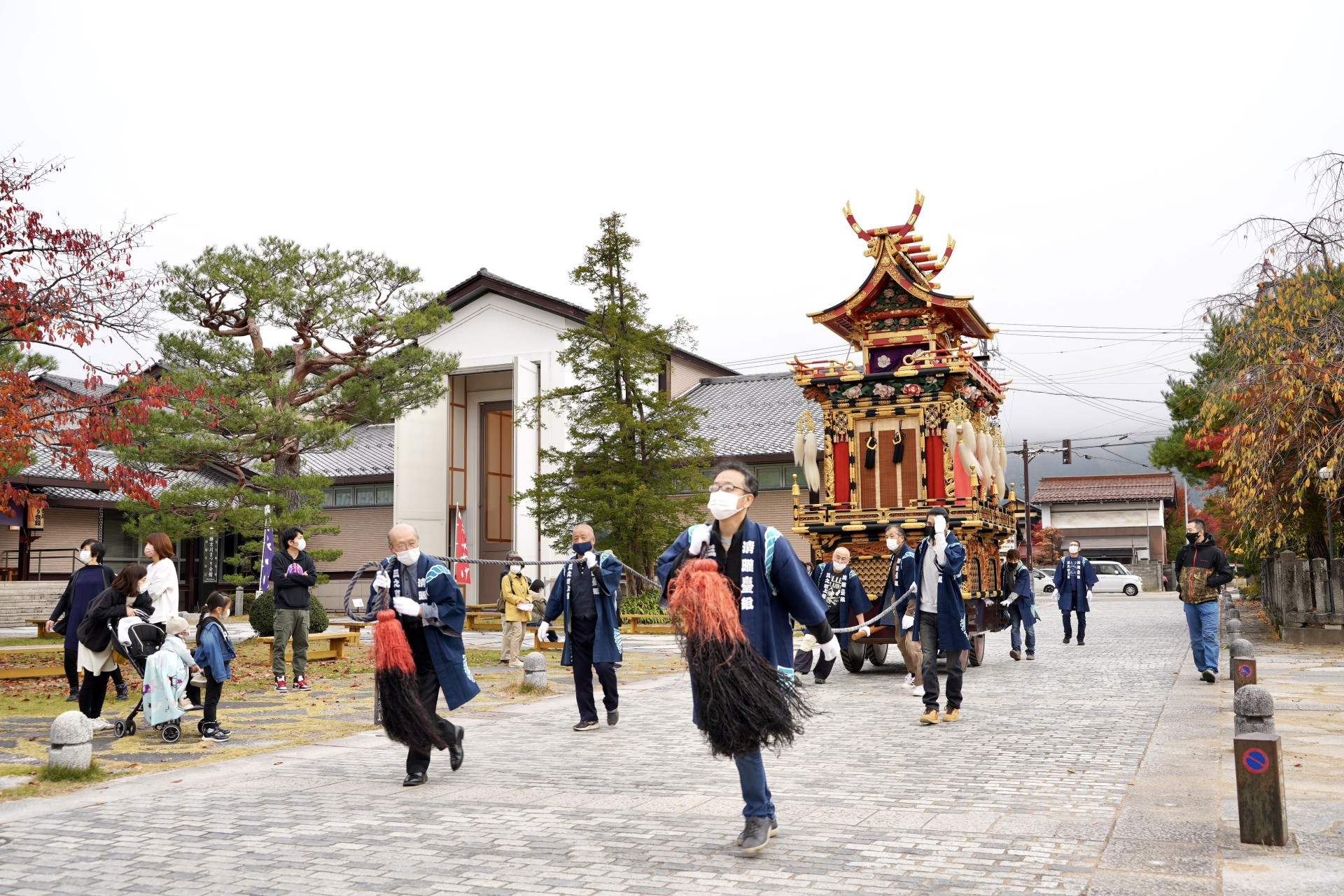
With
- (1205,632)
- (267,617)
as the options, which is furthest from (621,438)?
(1205,632)

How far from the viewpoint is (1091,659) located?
17.5 m

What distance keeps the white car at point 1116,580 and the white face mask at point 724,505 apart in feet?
152

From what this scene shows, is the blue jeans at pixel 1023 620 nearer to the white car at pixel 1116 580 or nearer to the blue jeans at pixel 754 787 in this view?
the blue jeans at pixel 754 787

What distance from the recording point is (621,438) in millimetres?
25812

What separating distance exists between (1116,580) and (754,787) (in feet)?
159

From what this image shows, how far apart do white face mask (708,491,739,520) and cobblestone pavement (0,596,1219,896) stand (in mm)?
1758

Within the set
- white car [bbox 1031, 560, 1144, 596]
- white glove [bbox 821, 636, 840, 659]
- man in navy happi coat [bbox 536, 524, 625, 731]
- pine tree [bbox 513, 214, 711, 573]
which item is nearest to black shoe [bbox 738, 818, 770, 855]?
white glove [bbox 821, 636, 840, 659]

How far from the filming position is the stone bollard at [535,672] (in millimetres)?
13695

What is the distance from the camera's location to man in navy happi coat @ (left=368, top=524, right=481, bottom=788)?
7922mm

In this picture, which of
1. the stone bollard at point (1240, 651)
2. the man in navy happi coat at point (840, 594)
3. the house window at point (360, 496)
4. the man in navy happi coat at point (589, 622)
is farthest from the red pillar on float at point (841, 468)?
the house window at point (360, 496)

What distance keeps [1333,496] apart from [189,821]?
17455 millimetres

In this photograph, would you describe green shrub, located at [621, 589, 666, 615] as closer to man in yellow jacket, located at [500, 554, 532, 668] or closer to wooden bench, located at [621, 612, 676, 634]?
wooden bench, located at [621, 612, 676, 634]

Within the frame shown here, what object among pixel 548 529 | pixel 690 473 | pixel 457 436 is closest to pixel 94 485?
pixel 457 436

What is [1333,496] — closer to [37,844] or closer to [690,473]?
[690,473]
